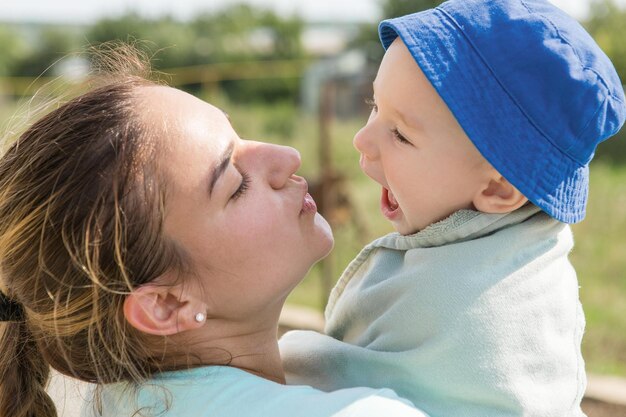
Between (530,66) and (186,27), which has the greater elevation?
(530,66)

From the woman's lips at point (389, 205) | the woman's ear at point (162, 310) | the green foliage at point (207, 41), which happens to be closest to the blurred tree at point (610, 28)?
the green foliage at point (207, 41)

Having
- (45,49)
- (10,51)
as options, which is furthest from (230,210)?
(45,49)

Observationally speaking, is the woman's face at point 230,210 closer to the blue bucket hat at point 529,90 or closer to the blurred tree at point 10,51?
the blue bucket hat at point 529,90

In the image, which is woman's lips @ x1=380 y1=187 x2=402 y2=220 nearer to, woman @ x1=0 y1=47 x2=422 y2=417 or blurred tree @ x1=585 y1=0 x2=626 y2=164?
woman @ x1=0 y1=47 x2=422 y2=417

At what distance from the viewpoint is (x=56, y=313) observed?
4.90 ft

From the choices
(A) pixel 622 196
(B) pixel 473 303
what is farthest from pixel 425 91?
(A) pixel 622 196

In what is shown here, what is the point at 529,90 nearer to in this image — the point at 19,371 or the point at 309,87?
Result: the point at 19,371

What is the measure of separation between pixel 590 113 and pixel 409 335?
0.52 metres

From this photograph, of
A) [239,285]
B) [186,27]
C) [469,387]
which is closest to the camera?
[469,387]

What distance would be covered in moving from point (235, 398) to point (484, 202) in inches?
23.3

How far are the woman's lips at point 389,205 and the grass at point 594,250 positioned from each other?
10.2 ft

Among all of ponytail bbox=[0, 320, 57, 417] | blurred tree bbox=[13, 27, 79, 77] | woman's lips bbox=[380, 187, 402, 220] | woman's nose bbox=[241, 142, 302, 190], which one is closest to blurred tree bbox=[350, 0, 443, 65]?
blurred tree bbox=[13, 27, 79, 77]

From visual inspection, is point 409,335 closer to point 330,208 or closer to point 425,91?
point 425,91

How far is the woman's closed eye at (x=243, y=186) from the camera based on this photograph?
1543 mm
